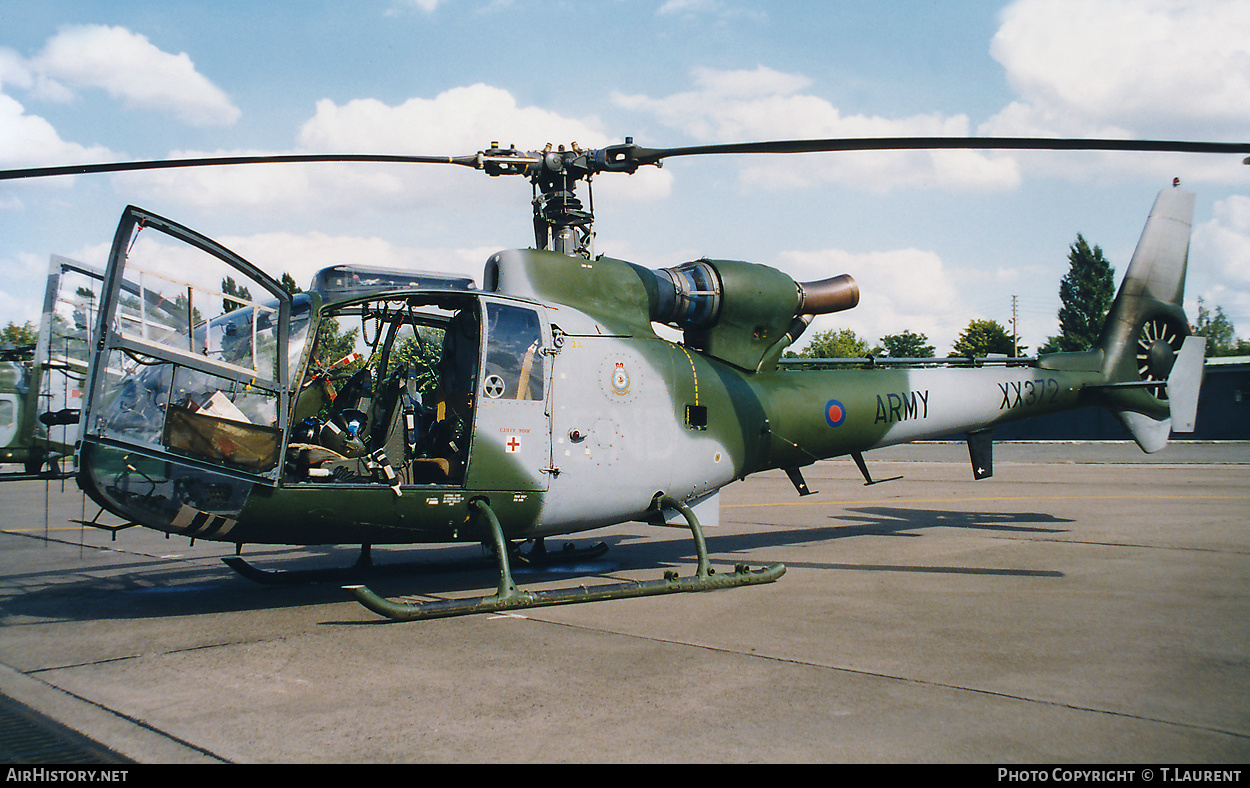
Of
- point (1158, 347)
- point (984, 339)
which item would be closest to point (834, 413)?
point (1158, 347)

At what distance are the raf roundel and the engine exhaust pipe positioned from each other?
108cm

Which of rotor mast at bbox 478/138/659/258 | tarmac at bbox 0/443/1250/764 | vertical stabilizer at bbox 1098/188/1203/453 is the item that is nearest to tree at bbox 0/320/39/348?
tarmac at bbox 0/443/1250/764

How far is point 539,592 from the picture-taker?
7824mm

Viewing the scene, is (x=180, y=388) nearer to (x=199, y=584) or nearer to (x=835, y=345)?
(x=199, y=584)

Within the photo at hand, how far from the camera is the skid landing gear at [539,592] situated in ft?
22.0

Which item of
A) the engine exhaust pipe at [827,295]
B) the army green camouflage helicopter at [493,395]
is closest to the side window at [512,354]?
the army green camouflage helicopter at [493,395]

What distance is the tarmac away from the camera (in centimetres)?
432

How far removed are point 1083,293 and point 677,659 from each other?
271 feet

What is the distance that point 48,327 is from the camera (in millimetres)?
7031

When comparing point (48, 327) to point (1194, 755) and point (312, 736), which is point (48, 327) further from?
point (1194, 755)

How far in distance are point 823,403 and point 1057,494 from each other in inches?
380

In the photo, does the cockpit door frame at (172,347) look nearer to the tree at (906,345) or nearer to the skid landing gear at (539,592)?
the skid landing gear at (539,592)

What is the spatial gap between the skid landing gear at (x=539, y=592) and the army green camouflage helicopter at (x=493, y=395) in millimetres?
22

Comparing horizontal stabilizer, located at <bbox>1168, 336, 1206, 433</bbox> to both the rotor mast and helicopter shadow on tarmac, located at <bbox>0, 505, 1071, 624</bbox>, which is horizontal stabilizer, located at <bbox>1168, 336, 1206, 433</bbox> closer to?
helicopter shadow on tarmac, located at <bbox>0, 505, 1071, 624</bbox>
